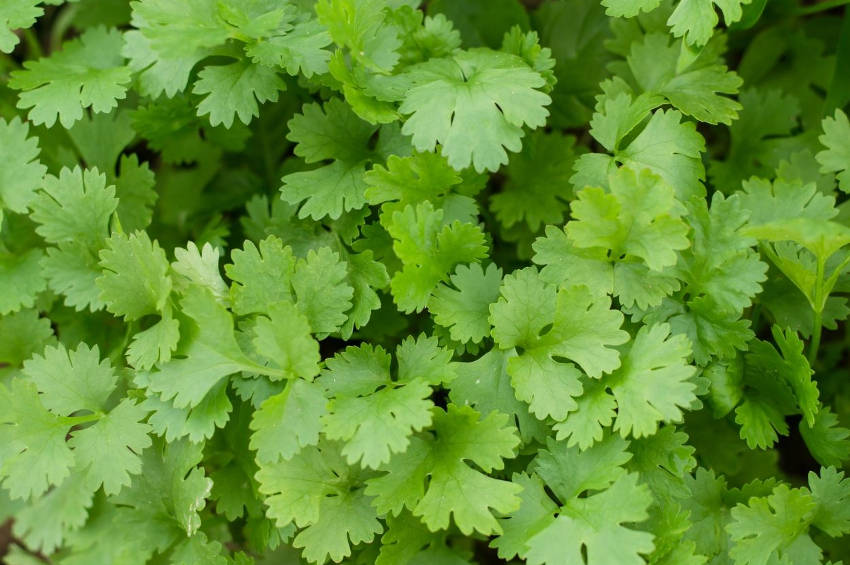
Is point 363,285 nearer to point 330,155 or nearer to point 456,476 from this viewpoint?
point 330,155

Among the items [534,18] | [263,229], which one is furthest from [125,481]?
[534,18]

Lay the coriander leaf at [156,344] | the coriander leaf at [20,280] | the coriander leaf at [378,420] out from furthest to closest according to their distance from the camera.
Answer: the coriander leaf at [20,280], the coriander leaf at [156,344], the coriander leaf at [378,420]

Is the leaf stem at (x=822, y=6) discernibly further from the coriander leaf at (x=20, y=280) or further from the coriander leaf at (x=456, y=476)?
the coriander leaf at (x=20, y=280)

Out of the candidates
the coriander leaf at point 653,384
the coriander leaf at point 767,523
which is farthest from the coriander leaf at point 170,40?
the coriander leaf at point 767,523

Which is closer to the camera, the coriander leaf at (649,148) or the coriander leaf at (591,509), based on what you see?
the coriander leaf at (591,509)

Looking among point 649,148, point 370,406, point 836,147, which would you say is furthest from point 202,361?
point 836,147

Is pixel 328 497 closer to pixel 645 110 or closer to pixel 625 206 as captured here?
pixel 625 206

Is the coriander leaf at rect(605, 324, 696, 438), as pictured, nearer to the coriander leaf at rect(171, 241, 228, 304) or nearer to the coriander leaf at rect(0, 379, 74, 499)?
the coriander leaf at rect(171, 241, 228, 304)

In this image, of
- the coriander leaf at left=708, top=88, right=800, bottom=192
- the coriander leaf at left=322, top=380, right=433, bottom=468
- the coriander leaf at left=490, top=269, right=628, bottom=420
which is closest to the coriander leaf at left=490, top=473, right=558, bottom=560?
the coriander leaf at left=490, top=269, right=628, bottom=420

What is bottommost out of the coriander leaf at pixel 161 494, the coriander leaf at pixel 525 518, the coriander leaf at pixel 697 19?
the coriander leaf at pixel 161 494
